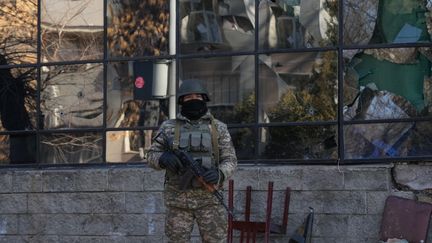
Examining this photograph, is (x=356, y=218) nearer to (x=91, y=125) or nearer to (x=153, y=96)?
(x=153, y=96)

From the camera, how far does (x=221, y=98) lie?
7895mm

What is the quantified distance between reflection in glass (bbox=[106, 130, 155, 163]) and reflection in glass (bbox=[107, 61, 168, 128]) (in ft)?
0.33

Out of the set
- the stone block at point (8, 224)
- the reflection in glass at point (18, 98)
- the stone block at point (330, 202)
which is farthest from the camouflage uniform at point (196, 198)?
the reflection in glass at point (18, 98)

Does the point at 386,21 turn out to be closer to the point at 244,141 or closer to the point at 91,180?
the point at 244,141

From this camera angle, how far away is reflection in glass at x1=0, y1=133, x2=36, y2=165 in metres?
8.52

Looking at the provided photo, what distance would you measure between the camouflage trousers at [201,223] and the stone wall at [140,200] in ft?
6.08

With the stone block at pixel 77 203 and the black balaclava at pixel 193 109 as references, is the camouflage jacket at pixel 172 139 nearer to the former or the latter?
the black balaclava at pixel 193 109

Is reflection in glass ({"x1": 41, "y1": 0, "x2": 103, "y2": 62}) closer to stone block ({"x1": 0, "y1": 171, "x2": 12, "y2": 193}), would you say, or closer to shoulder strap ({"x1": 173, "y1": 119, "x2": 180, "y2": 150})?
stone block ({"x1": 0, "y1": 171, "x2": 12, "y2": 193})

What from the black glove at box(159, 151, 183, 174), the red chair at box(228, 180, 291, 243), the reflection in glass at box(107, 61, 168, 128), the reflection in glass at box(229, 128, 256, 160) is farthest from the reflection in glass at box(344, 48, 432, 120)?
the black glove at box(159, 151, 183, 174)

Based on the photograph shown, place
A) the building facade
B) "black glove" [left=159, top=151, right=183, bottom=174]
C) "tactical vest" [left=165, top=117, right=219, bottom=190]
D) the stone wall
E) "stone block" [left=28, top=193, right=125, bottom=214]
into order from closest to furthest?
"black glove" [left=159, top=151, right=183, bottom=174]
"tactical vest" [left=165, top=117, right=219, bottom=190]
the stone wall
the building facade
"stone block" [left=28, top=193, right=125, bottom=214]

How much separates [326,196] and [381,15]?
1.90 meters

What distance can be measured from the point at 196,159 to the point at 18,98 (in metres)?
3.85

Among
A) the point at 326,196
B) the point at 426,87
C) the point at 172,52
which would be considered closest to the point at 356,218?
the point at 326,196

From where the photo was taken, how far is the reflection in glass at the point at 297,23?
763cm
